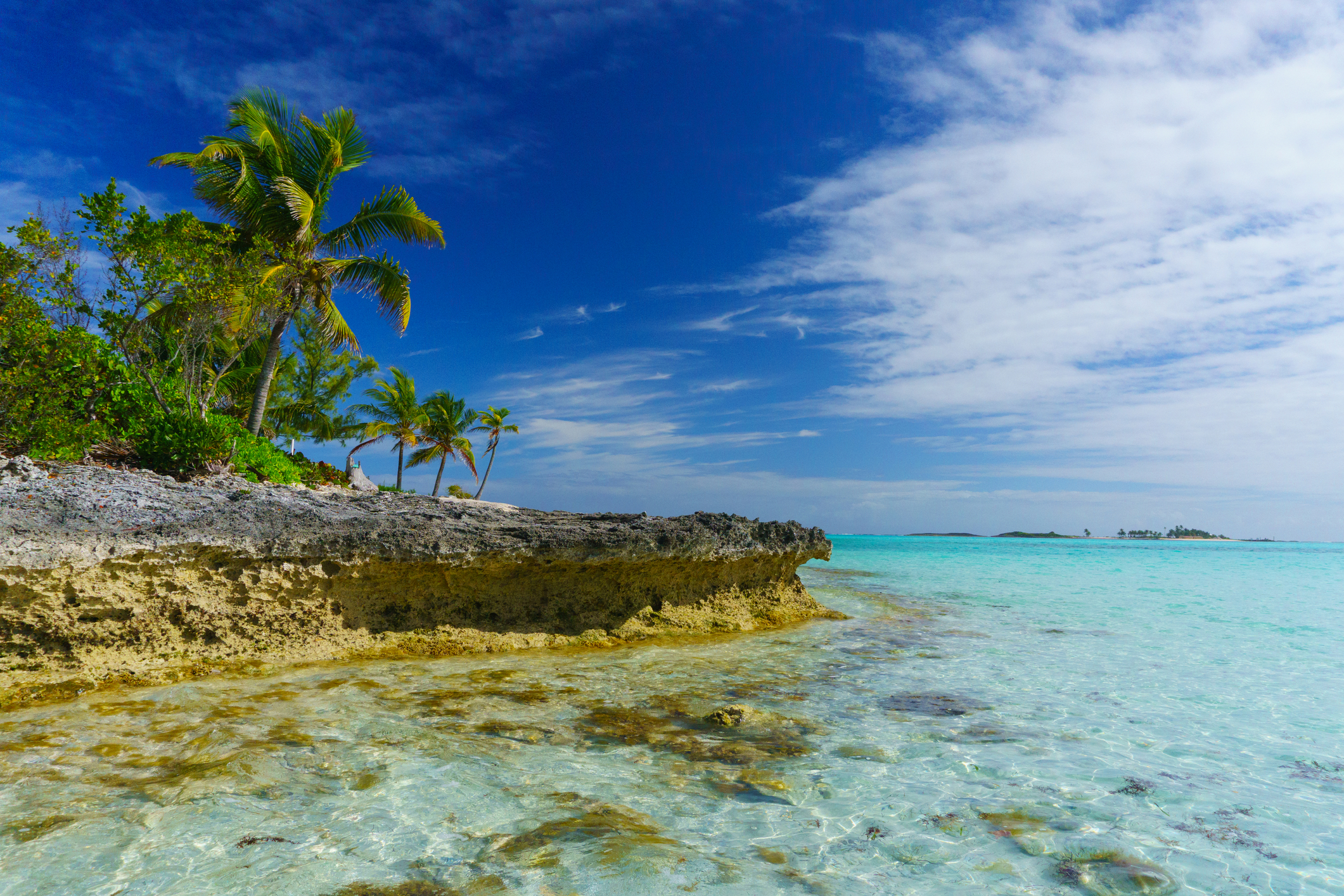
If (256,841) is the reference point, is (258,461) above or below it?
above

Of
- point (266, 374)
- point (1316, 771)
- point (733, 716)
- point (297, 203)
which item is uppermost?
point (297, 203)

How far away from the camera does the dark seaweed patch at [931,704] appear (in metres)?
5.45

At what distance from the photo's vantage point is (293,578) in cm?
655

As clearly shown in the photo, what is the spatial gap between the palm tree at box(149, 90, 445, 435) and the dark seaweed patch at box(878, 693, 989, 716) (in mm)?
13968

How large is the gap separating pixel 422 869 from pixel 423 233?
56.3 ft

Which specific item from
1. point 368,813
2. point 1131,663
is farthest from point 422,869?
point 1131,663

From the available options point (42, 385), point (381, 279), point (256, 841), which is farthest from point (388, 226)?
point (256, 841)

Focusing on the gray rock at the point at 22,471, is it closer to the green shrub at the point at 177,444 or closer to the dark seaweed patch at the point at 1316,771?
the green shrub at the point at 177,444

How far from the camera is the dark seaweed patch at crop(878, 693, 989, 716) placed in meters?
5.45

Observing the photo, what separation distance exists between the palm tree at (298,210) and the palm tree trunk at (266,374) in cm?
3

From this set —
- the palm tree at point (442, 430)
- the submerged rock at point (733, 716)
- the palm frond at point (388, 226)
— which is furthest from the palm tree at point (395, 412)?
the submerged rock at point (733, 716)

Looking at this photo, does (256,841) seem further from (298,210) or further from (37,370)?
(298,210)

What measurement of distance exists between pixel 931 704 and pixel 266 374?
51.7ft

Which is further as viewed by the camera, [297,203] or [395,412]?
[395,412]
